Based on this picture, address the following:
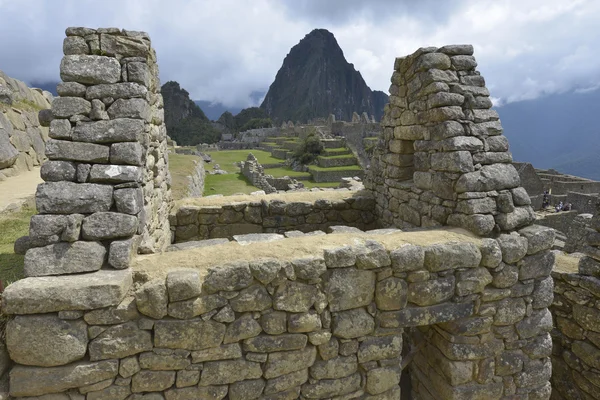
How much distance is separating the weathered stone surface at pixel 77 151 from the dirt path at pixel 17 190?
5686 millimetres

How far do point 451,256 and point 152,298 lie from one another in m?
3.12

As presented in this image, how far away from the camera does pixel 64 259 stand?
10.4ft

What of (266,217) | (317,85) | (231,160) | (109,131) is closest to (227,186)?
(266,217)

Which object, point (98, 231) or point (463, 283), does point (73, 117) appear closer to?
point (98, 231)

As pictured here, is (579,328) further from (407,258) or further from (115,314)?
(115,314)

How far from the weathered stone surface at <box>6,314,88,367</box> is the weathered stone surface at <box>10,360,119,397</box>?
63 millimetres

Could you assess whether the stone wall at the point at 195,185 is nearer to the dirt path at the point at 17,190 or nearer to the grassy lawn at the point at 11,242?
the dirt path at the point at 17,190

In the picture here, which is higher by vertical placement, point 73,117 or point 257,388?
point 73,117

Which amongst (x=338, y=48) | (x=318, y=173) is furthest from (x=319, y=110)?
(x=318, y=173)

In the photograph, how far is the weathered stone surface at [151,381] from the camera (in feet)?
10.6

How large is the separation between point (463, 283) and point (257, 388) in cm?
254

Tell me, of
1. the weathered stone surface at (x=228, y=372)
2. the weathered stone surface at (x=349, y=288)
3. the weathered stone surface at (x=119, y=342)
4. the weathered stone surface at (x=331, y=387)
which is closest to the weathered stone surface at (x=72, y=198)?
the weathered stone surface at (x=119, y=342)

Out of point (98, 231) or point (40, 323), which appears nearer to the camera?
point (40, 323)

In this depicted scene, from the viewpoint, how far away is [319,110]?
147 metres
